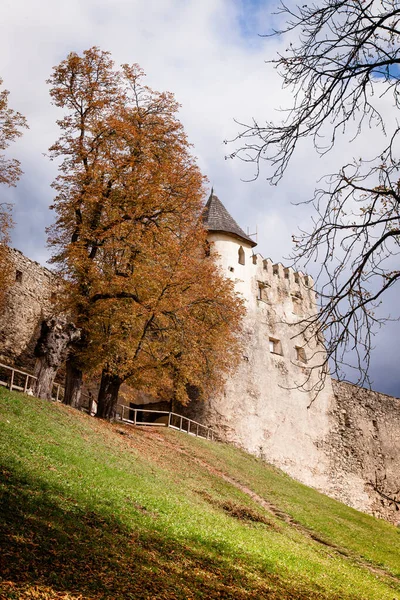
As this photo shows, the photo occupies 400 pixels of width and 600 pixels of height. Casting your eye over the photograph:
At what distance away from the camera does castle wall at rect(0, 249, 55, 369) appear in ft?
74.5

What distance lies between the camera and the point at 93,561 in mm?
6477

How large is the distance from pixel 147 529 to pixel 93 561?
2.26 metres

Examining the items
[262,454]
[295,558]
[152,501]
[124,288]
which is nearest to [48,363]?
[124,288]

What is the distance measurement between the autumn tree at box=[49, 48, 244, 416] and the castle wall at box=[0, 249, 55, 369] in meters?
4.71

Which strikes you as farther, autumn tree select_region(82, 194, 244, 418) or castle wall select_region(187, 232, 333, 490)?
castle wall select_region(187, 232, 333, 490)

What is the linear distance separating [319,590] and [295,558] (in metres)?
1.87

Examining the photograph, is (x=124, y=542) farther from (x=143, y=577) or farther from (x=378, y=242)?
(x=378, y=242)

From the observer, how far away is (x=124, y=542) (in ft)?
24.9

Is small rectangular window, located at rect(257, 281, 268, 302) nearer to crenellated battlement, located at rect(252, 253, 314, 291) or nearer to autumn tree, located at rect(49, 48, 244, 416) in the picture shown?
crenellated battlement, located at rect(252, 253, 314, 291)

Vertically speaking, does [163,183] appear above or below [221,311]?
above

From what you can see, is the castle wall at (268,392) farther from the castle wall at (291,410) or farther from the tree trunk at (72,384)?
the tree trunk at (72,384)

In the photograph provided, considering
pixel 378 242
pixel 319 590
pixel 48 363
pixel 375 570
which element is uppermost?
pixel 378 242

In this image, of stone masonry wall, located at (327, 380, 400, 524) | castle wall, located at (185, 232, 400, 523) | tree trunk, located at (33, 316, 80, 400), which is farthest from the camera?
stone masonry wall, located at (327, 380, 400, 524)

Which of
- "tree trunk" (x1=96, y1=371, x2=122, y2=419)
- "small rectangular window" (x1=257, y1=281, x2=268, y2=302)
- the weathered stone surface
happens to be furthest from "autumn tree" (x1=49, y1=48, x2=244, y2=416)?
"small rectangular window" (x1=257, y1=281, x2=268, y2=302)
